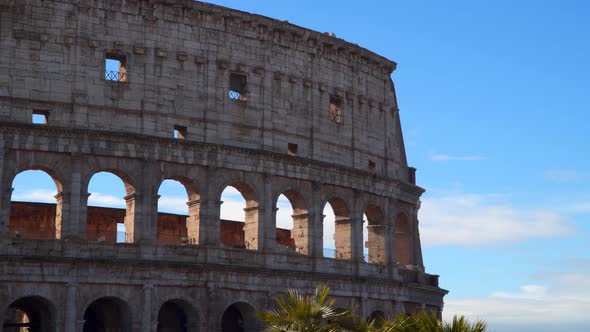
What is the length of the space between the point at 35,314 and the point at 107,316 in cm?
274

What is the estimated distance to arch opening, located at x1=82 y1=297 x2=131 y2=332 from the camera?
39.0 meters

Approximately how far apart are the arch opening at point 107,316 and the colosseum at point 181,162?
0.08 metres

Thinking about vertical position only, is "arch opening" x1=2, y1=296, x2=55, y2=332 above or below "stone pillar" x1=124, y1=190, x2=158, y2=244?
below

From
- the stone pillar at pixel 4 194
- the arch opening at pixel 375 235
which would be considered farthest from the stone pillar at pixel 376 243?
the stone pillar at pixel 4 194

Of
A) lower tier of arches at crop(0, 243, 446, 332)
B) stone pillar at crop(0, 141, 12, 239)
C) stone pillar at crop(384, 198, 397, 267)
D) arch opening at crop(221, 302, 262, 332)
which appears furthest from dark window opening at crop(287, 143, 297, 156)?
stone pillar at crop(0, 141, 12, 239)

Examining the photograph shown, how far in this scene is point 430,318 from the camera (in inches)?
947

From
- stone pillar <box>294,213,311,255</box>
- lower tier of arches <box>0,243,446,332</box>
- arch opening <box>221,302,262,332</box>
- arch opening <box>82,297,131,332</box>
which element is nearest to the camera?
lower tier of arches <box>0,243,446,332</box>

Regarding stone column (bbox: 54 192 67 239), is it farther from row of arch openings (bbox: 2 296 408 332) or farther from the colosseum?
row of arch openings (bbox: 2 296 408 332)

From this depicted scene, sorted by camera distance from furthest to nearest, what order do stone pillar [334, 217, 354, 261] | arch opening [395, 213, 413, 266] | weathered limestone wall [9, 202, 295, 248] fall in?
arch opening [395, 213, 413, 266] < stone pillar [334, 217, 354, 261] < weathered limestone wall [9, 202, 295, 248]

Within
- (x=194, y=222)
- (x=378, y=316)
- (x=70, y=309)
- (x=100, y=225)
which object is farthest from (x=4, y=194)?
(x=378, y=316)

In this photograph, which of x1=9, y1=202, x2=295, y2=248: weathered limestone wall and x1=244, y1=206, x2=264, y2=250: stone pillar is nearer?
x1=9, y1=202, x2=295, y2=248: weathered limestone wall

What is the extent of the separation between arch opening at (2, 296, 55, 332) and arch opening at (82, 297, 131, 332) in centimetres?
195

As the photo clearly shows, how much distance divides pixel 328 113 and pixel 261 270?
8.73 m

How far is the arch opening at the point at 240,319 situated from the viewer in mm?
42000
